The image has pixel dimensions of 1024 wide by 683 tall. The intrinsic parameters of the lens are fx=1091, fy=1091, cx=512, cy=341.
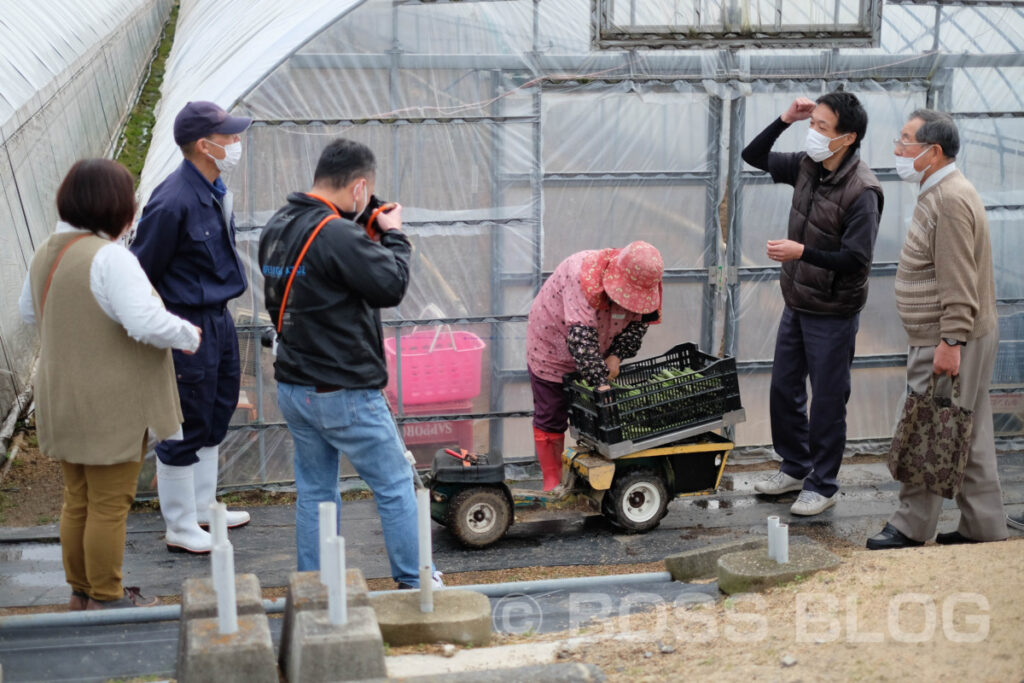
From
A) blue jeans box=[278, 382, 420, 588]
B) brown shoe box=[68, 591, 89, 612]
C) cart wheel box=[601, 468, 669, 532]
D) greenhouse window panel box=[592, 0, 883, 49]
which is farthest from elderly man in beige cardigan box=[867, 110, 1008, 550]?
brown shoe box=[68, 591, 89, 612]

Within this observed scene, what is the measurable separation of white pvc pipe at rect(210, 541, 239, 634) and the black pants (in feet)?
12.7

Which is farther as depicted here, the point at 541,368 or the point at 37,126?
the point at 37,126

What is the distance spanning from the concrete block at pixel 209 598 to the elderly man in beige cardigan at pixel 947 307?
3.24 meters

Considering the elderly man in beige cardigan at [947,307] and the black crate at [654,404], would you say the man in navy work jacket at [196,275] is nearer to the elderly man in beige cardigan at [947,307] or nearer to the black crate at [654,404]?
the black crate at [654,404]

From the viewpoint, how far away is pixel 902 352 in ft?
24.4

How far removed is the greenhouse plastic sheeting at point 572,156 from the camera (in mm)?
6441

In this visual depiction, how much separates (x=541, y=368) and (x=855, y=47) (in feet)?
9.72

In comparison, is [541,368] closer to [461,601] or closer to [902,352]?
[461,601]

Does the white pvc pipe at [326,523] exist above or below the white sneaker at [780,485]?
above

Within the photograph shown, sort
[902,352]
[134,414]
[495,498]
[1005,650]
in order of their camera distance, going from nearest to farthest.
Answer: [1005,650] < [134,414] < [495,498] < [902,352]

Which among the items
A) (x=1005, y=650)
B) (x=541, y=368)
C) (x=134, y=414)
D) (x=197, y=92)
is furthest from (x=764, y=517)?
(x=197, y=92)

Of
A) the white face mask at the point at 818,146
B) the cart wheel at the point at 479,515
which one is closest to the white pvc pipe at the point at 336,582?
the cart wheel at the point at 479,515

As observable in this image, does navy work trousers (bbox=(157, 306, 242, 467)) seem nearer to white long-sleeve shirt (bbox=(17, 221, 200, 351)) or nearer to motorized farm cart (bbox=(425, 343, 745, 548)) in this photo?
white long-sleeve shirt (bbox=(17, 221, 200, 351))

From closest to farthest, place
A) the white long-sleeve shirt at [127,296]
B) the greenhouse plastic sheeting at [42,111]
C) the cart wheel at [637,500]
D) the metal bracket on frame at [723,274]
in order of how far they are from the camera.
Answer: the white long-sleeve shirt at [127,296] → the cart wheel at [637,500] → the metal bracket on frame at [723,274] → the greenhouse plastic sheeting at [42,111]
